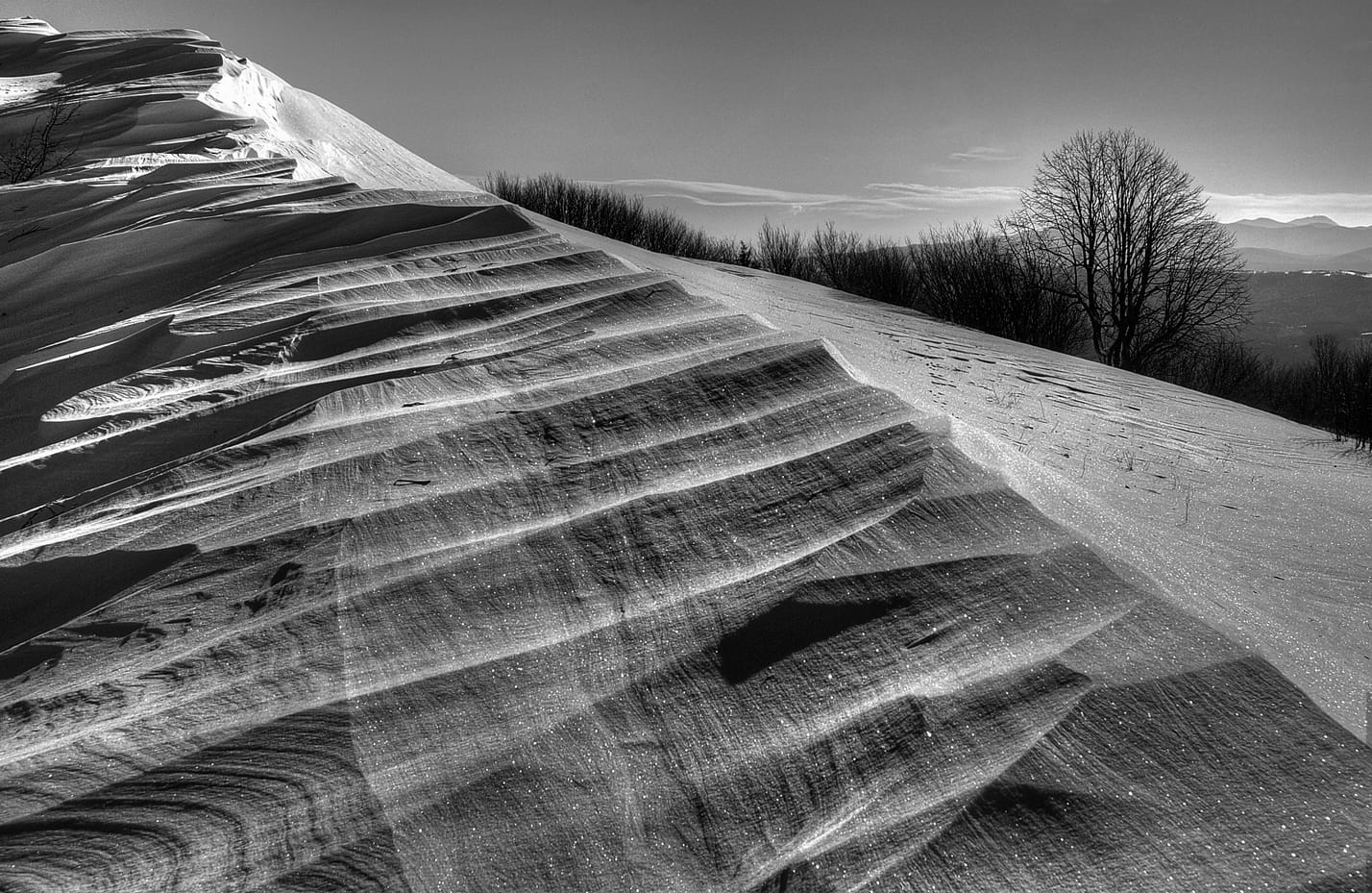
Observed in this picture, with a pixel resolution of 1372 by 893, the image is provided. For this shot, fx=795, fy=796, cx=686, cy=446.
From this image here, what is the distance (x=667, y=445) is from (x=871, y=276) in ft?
36.9

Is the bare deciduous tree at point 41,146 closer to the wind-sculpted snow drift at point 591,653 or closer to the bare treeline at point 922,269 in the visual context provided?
the wind-sculpted snow drift at point 591,653

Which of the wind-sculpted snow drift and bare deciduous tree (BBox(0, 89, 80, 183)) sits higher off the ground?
bare deciduous tree (BBox(0, 89, 80, 183))

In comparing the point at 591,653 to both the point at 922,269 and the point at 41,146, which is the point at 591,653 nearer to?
the point at 41,146

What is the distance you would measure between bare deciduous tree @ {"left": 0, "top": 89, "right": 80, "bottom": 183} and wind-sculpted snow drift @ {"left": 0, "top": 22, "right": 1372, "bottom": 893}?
2613 millimetres

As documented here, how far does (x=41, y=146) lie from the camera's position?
151 inches

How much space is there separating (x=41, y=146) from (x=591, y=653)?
4.44 metres

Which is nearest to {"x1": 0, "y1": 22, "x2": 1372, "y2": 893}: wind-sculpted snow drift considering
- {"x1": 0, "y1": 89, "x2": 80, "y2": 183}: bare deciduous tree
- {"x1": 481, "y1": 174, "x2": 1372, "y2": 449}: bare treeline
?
{"x1": 0, "y1": 89, "x2": 80, "y2": 183}: bare deciduous tree

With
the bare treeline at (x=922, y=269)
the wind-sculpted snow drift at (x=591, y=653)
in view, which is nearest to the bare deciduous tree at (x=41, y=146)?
the wind-sculpted snow drift at (x=591, y=653)

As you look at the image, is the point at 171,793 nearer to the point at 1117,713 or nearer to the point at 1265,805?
the point at 1117,713

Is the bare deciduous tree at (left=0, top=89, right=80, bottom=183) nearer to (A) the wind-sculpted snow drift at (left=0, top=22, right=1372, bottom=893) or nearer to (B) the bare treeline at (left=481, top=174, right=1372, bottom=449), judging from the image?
(A) the wind-sculpted snow drift at (left=0, top=22, right=1372, bottom=893)

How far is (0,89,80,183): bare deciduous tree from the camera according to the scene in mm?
3615

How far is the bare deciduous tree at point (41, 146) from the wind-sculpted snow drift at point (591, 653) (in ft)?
8.57

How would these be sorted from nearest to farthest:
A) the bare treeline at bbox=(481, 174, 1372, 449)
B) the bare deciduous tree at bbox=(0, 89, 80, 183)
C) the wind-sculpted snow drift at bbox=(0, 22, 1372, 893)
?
the wind-sculpted snow drift at bbox=(0, 22, 1372, 893) → the bare deciduous tree at bbox=(0, 89, 80, 183) → the bare treeline at bbox=(481, 174, 1372, 449)

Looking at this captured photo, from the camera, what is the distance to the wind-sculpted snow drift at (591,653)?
0.83 meters
